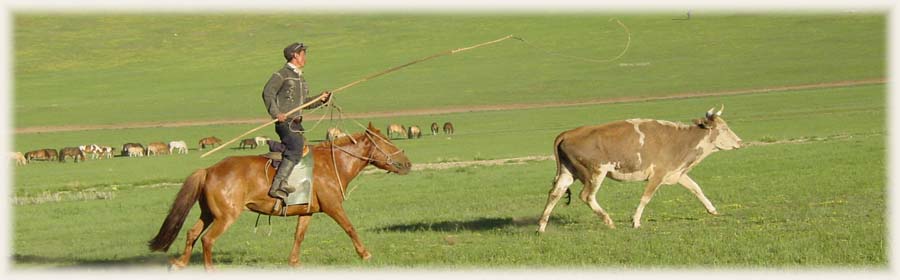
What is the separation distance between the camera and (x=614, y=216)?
59.5ft

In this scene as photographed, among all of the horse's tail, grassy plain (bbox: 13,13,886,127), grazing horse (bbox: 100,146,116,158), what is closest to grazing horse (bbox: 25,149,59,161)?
grazing horse (bbox: 100,146,116,158)

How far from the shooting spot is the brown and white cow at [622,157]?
16.3m

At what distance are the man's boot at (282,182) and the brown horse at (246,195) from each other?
16cm

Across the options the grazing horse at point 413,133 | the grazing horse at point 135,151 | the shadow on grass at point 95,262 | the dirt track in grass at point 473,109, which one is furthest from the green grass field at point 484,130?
the grazing horse at point 135,151

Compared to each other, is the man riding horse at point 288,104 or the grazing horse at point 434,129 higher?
the grazing horse at point 434,129

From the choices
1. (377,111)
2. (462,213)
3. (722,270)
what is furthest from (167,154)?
(722,270)

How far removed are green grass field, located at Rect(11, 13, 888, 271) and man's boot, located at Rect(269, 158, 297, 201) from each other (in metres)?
0.83

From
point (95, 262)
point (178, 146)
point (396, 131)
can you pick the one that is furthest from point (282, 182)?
point (396, 131)

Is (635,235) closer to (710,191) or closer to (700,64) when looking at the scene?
(710,191)

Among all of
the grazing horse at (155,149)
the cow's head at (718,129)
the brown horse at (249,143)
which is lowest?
the cow's head at (718,129)

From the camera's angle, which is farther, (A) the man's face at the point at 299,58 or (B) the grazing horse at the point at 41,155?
(B) the grazing horse at the point at 41,155

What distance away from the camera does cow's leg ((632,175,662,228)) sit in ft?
53.3

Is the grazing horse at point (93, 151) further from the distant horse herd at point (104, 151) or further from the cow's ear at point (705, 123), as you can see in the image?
the cow's ear at point (705, 123)

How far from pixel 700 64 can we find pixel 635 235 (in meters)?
64.9
